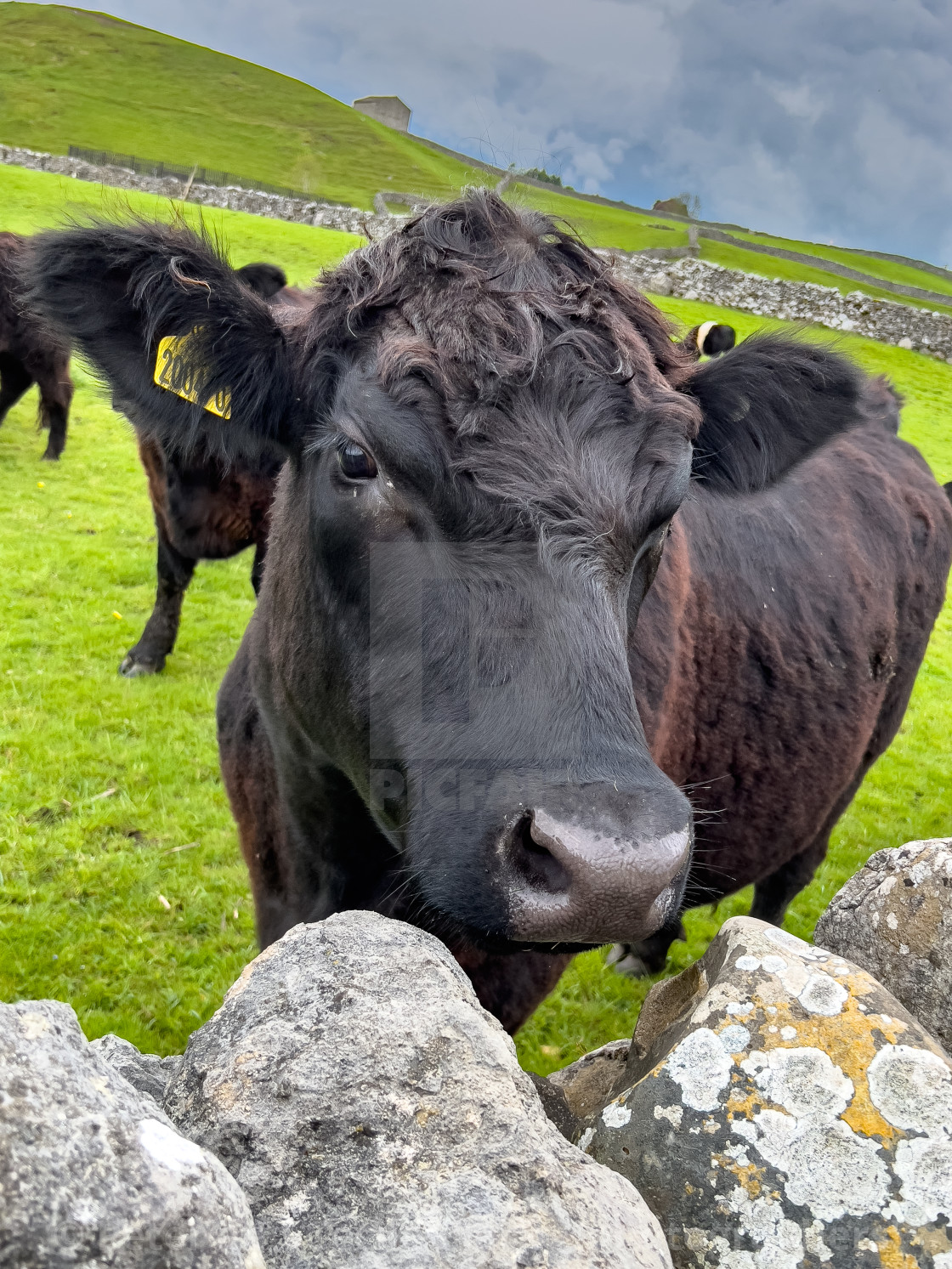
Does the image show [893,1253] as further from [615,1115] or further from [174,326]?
[174,326]

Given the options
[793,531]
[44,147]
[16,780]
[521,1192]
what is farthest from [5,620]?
[44,147]

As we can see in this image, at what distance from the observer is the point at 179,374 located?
2.65 metres

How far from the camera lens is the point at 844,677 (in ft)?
14.8

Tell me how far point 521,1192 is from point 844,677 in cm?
369

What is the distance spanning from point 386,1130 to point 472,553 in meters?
1.20

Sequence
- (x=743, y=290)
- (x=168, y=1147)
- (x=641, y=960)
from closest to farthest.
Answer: (x=168, y=1147) < (x=641, y=960) < (x=743, y=290)

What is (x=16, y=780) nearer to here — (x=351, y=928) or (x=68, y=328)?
(x=68, y=328)

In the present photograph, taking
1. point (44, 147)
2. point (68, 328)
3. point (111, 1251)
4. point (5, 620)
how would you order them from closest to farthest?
point (111, 1251), point (68, 328), point (5, 620), point (44, 147)

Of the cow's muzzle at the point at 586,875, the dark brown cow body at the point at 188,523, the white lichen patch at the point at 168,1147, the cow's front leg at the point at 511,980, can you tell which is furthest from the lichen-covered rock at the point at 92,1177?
the dark brown cow body at the point at 188,523

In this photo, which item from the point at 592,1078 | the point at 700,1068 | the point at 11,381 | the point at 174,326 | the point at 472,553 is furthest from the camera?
the point at 11,381

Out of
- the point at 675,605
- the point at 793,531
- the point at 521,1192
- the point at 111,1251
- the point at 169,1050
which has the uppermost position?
the point at 793,531

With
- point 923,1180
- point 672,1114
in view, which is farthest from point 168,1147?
point 923,1180

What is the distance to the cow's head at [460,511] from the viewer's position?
1.79 metres

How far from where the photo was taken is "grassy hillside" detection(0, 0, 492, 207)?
63.6 m
